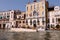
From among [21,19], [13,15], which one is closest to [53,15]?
[21,19]

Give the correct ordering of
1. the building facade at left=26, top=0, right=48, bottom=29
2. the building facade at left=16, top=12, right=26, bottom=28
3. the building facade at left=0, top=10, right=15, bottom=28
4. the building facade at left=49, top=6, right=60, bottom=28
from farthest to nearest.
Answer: the building facade at left=0, top=10, right=15, bottom=28 → the building facade at left=16, top=12, right=26, bottom=28 → the building facade at left=26, top=0, right=48, bottom=29 → the building facade at left=49, top=6, right=60, bottom=28

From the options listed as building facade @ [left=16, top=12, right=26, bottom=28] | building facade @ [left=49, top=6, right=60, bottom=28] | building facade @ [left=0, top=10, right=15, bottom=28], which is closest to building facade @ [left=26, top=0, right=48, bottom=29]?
building facade @ [left=49, top=6, right=60, bottom=28]

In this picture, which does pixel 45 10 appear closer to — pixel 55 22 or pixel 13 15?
pixel 55 22

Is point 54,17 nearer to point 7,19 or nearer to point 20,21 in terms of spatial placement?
point 20,21

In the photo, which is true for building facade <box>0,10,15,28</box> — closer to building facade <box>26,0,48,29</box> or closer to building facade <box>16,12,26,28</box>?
building facade <box>16,12,26,28</box>

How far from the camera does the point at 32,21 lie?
5116 cm

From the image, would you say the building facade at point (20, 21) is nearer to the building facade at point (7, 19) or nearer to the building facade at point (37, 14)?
→ the building facade at point (7, 19)

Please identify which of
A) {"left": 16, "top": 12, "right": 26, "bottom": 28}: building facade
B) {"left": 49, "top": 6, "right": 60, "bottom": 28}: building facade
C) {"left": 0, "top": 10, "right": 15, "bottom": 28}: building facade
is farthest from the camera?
{"left": 0, "top": 10, "right": 15, "bottom": 28}: building facade

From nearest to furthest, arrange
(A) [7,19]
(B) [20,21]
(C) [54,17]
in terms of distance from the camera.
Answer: (C) [54,17] → (B) [20,21] → (A) [7,19]

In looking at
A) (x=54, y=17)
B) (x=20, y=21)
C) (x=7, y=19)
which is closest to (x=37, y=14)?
(x=54, y=17)

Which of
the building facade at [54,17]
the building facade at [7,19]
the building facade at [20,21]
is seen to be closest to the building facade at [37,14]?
the building facade at [54,17]

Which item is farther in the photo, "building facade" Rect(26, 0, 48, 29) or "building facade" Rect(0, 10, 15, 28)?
"building facade" Rect(0, 10, 15, 28)

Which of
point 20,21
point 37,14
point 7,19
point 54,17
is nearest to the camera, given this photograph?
point 54,17

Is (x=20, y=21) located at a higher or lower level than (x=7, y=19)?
lower
